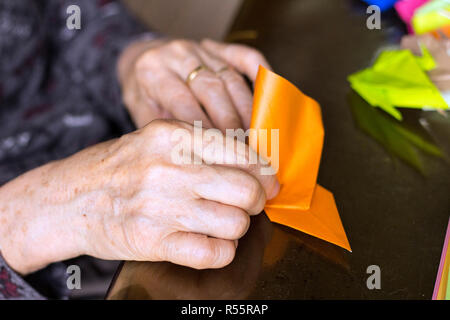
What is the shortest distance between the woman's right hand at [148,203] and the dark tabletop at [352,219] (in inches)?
0.9

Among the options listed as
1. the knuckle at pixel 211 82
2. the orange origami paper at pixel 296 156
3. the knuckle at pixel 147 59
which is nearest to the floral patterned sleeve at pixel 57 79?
the knuckle at pixel 147 59

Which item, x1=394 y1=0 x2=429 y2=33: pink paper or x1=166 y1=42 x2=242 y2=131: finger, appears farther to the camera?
x1=394 y1=0 x2=429 y2=33: pink paper

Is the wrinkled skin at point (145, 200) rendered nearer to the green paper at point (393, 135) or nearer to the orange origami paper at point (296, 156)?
the orange origami paper at point (296, 156)

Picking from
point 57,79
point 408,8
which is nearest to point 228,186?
point 408,8

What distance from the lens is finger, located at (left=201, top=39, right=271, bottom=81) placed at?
2.03 feet

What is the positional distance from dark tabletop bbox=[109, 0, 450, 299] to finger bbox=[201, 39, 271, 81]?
0.04 metres

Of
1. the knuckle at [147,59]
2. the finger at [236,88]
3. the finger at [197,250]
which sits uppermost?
the knuckle at [147,59]

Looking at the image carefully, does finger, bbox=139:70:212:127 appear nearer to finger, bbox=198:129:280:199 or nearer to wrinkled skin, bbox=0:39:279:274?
wrinkled skin, bbox=0:39:279:274

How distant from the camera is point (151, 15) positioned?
194 centimetres

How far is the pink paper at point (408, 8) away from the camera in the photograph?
0.68 meters

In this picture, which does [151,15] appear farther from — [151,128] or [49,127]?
[151,128]

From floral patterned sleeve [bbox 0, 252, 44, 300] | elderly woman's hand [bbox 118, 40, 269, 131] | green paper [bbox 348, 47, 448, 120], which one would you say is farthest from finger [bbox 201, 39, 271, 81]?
floral patterned sleeve [bbox 0, 252, 44, 300]

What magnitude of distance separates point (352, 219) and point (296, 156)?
0.09 meters
